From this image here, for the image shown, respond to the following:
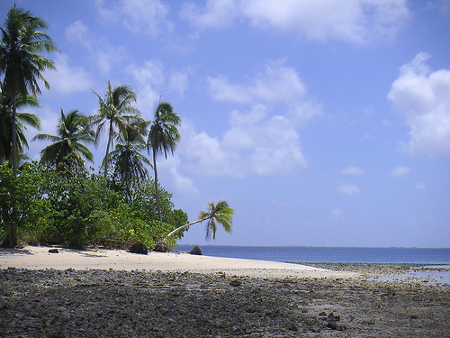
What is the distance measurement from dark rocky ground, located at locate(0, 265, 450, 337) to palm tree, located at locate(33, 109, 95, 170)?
25553mm

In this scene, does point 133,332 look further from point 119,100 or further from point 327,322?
point 119,100

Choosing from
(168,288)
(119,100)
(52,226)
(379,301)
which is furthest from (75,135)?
(379,301)

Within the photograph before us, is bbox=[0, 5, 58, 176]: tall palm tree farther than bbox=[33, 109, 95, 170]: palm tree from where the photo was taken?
No

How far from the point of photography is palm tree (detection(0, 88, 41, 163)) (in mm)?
28125

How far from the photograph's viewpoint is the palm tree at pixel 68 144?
36.4 metres

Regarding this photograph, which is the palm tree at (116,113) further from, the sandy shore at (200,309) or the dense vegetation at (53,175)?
the sandy shore at (200,309)

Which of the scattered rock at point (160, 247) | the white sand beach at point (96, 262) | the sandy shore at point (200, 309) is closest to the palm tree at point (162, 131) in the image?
the scattered rock at point (160, 247)

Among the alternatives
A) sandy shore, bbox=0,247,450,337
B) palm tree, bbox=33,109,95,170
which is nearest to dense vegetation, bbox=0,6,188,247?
palm tree, bbox=33,109,95,170

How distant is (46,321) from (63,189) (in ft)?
63.9

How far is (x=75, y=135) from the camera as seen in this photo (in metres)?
37.4

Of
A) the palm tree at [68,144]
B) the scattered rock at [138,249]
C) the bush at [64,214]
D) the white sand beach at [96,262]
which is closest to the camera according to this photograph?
the white sand beach at [96,262]

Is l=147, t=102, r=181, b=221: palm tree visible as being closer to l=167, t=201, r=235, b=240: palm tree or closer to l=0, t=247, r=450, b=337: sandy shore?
l=167, t=201, r=235, b=240: palm tree

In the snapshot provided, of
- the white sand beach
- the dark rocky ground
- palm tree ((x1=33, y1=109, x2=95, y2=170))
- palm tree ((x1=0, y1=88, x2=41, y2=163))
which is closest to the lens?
the dark rocky ground

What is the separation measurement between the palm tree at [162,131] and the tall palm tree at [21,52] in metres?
14.1
